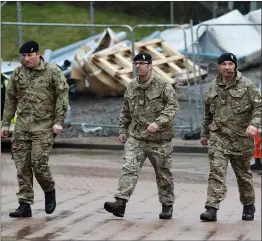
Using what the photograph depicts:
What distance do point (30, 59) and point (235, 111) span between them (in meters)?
2.19

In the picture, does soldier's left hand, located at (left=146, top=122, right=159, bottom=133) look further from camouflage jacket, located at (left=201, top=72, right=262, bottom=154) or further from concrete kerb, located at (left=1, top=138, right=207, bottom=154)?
concrete kerb, located at (left=1, top=138, right=207, bottom=154)

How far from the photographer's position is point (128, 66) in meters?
17.7

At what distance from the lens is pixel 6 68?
1744 centimetres

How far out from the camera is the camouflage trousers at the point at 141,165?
9.52 m

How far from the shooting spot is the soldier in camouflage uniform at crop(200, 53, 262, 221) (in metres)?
9.53

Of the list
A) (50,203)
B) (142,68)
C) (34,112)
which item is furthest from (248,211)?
(34,112)

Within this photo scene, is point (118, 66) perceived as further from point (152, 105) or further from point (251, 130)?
point (251, 130)

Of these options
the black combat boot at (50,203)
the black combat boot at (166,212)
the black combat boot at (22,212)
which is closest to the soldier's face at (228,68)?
the black combat boot at (166,212)

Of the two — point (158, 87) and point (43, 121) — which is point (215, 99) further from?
point (43, 121)

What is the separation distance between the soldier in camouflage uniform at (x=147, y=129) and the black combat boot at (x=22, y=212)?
35.4 inches

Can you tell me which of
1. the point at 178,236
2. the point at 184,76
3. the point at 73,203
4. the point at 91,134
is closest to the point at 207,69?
the point at 184,76

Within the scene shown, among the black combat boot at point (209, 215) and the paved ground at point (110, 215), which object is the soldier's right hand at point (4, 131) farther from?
the black combat boot at point (209, 215)

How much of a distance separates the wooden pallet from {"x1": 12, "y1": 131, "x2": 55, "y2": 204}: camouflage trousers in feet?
26.2

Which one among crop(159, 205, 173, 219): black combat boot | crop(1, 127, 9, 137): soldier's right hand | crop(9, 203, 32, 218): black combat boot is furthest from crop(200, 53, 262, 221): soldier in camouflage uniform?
crop(1, 127, 9, 137): soldier's right hand
